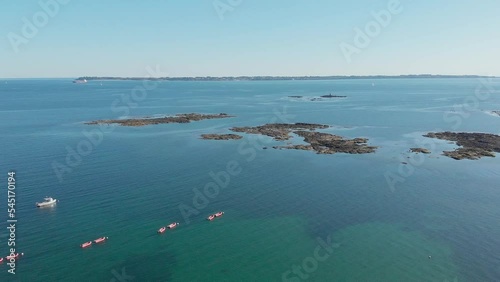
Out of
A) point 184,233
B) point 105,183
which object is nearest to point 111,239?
point 184,233

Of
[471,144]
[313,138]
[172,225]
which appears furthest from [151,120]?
[471,144]

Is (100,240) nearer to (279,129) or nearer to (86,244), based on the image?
(86,244)

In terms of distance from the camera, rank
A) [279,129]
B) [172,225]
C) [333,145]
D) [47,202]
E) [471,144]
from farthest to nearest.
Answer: [279,129] < [471,144] < [333,145] < [47,202] < [172,225]

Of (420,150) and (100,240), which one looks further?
(420,150)

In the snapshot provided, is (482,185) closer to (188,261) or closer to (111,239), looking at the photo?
(188,261)

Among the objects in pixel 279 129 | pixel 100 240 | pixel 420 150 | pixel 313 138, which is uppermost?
pixel 279 129

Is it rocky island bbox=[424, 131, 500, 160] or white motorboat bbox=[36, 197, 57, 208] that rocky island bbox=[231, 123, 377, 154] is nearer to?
rocky island bbox=[424, 131, 500, 160]

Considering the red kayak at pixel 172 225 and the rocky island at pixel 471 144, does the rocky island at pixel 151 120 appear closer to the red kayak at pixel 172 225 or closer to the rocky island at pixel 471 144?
the rocky island at pixel 471 144

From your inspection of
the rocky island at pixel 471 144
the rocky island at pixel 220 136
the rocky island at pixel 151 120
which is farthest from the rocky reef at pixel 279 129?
the rocky island at pixel 471 144

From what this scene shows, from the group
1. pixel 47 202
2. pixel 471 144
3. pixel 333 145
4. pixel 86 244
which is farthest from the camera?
pixel 471 144
